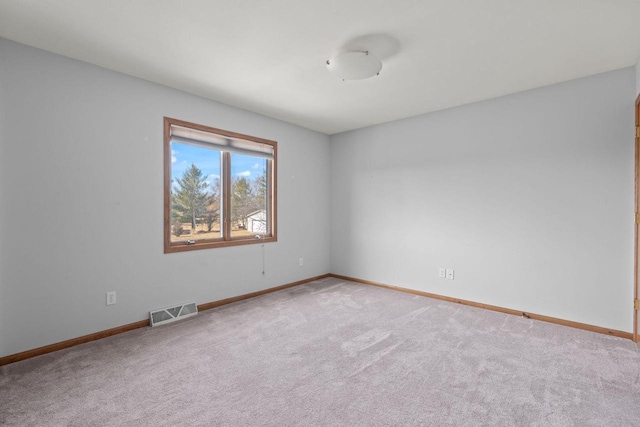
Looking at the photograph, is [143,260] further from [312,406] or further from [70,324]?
[312,406]

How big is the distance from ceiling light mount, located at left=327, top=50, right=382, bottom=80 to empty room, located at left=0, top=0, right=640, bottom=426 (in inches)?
0.7

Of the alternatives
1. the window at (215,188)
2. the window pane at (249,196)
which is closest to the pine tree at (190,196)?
the window at (215,188)

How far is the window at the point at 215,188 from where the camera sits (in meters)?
3.36

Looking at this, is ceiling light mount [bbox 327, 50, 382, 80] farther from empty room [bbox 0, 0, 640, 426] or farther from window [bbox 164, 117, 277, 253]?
window [bbox 164, 117, 277, 253]

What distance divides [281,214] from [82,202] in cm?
235

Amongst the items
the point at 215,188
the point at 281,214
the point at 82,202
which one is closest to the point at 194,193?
the point at 215,188

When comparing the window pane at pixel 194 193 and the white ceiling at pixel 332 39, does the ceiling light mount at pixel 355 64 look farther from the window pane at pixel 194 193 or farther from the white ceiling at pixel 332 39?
the window pane at pixel 194 193

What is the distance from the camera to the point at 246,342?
2.69 metres

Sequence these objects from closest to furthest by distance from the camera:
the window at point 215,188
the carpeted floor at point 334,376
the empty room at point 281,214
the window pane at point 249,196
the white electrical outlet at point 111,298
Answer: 1. the carpeted floor at point 334,376
2. the empty room at point 281,214
3. the white electrical outlet at point 111,298
4. the window at point 215,188
5. the window pane at point 249,196

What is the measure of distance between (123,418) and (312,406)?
106cm

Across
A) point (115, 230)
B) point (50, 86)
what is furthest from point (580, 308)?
point (50, 86)

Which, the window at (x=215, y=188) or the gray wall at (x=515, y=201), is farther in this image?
the window at (x=215, y=188)

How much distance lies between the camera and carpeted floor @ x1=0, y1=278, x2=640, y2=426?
68.2 inches

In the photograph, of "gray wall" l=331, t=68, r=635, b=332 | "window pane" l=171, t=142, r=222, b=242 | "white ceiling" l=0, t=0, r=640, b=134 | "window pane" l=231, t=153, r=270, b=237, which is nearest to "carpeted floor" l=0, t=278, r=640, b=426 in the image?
"gray wall" l=331, t=68, r=635, b=332
